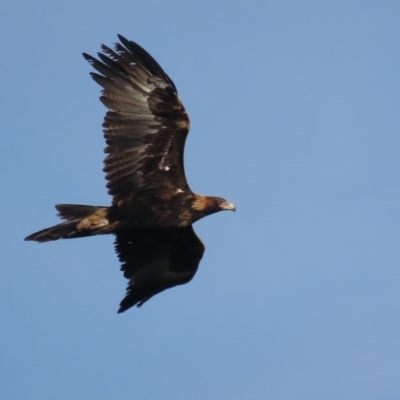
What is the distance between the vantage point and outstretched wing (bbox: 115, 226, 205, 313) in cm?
2153

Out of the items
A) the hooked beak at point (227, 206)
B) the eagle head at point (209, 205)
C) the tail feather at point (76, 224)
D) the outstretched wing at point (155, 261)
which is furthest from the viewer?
the outstretched wing at point (155, 261)

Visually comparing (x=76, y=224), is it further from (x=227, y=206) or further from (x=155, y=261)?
(x=227, y=206)

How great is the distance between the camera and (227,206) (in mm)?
21203

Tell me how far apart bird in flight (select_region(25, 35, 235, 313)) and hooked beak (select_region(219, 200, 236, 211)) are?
0.43 meters

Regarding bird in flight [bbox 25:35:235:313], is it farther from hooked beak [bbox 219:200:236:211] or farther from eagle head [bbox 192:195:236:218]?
hooked beak [bbox 219:200:236:211]

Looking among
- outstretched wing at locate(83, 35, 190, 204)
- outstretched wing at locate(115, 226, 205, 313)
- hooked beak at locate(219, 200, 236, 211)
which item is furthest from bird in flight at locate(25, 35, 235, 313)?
outstretched wing at locate(115, 226, 205, 313)

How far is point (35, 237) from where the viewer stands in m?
20.1

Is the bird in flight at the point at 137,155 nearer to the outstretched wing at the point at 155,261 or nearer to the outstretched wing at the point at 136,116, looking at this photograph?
the outstretched wing at the point at 136,116

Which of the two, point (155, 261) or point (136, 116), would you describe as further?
point (155, 261)

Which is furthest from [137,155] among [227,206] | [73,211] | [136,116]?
[227,206]

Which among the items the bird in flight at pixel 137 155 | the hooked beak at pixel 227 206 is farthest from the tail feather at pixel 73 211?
the hooked beak at pixel 227 206

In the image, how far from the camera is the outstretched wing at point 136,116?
66.3 feet

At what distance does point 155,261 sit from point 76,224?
1861 millimetres

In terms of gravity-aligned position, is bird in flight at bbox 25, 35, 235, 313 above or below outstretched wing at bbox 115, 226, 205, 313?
above
